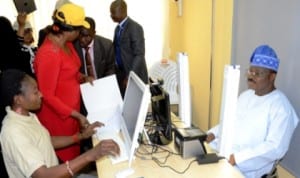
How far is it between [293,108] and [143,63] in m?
1.80

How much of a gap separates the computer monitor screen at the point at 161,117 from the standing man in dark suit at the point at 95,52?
1123 millimetres

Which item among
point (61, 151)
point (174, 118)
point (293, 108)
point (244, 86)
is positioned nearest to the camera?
point (293, 108)

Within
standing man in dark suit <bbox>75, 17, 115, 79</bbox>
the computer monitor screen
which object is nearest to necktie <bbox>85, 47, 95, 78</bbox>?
standing man in dark suit <bbox>75, 17, 115, 79</bbox>

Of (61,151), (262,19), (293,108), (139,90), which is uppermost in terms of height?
(262,19)

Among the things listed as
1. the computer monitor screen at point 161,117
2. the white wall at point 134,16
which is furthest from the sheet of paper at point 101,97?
the white wall at point 134,16

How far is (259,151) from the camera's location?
183cm

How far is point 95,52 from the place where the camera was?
9.89 ft

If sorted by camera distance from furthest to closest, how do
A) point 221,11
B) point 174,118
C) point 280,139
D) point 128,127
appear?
point 221,11, point 174,118, point 280,139, point 128,127

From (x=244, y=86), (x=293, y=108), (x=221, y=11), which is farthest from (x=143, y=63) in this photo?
(x=293, y=108)

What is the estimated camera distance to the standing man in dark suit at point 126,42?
3273mm

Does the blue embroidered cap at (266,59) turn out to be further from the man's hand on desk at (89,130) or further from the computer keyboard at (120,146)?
the man's hand on desk at (89,130)

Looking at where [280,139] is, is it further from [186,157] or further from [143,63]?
[143,63]

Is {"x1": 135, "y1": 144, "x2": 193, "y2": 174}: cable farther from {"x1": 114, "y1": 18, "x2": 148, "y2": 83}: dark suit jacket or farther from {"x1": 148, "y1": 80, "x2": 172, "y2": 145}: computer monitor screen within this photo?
Result: {"x1": 114, "y1": 18, "x2": 148, "y2": 83}: dark suit jacket

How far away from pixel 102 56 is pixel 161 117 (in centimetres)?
133
